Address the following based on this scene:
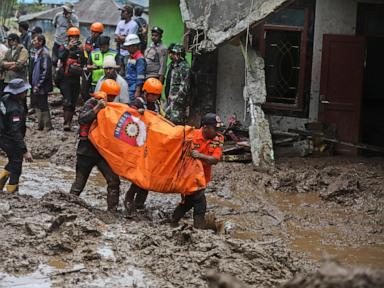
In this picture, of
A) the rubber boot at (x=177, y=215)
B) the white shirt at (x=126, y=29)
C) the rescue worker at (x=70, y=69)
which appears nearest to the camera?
the rubber boot at (x=177, y=215)

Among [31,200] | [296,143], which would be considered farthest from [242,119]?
[31,200]

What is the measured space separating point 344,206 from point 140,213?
9.42ft

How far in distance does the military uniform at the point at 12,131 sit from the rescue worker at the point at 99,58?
4.14 m

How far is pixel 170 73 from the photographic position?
12797 millimetres

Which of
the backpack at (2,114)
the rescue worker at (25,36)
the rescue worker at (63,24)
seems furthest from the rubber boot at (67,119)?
the backpack at (2,114)

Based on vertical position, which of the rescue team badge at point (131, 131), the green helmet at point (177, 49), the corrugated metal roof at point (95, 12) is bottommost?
the rescue team badge at point (131, 131)

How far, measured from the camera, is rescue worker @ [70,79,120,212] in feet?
Result: 27.6

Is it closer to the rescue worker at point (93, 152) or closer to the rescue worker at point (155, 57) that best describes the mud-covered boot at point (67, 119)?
the rescue worker at point (155, 57)

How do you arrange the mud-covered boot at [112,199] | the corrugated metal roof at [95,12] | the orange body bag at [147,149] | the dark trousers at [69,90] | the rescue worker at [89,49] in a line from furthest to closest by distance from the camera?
the corrugated metal roof at [95,12]
the dark trousers at [69,90]
the rescue worker at [89,49]
the mud-covered boot at [112,199]
the orange body bag at [147,149]

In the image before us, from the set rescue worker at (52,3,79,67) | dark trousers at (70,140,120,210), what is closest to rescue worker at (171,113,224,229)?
dark trousers at (70,140,120,210)

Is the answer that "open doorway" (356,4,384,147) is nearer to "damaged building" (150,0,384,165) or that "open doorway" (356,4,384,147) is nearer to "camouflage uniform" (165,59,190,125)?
"damaged building" (150,0,384,165)

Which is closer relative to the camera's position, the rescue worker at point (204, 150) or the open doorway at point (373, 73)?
the rescue worker at point (204, 150)

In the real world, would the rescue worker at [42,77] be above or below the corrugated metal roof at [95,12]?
below

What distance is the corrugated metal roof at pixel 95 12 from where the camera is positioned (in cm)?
2619
